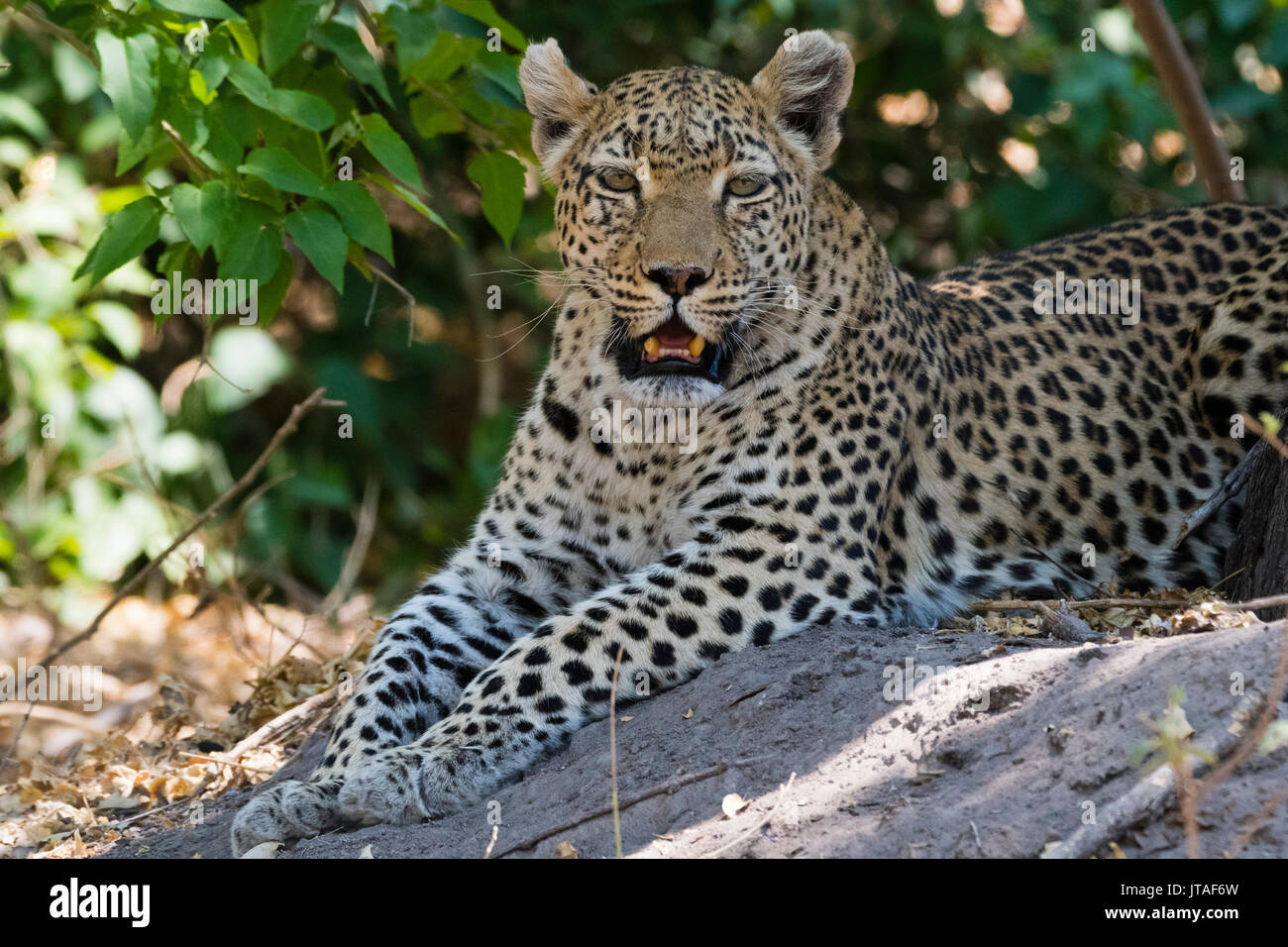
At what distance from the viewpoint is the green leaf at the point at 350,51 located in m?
5.66

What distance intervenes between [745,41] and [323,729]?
8.02 m

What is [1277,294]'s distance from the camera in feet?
21.5

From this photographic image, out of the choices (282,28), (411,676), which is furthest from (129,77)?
(411,676)

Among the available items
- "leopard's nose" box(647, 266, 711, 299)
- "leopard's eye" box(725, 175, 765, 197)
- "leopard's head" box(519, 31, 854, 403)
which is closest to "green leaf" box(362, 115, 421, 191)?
"leopard's head" box(519, 31, 854, 403)

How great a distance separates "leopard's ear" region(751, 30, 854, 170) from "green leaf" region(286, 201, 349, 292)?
1.92 meters

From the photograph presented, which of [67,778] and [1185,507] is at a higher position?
[1185,507]

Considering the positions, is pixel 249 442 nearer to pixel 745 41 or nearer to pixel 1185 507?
pixel 745 41

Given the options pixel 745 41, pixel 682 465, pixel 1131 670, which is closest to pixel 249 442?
pixel 745 41

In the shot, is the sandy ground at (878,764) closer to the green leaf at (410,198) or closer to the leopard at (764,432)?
the leopard at (764,432)

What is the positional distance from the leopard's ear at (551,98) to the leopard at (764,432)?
1 centimetres

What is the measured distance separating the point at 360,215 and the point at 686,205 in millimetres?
A: 1251

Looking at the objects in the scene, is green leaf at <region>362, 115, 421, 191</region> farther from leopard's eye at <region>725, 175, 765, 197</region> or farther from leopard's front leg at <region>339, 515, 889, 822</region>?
leopard's front leg at <region>339, 515, 889, 822</region>

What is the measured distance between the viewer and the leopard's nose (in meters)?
5.41

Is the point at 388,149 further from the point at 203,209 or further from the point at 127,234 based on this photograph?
the point at 127,234
